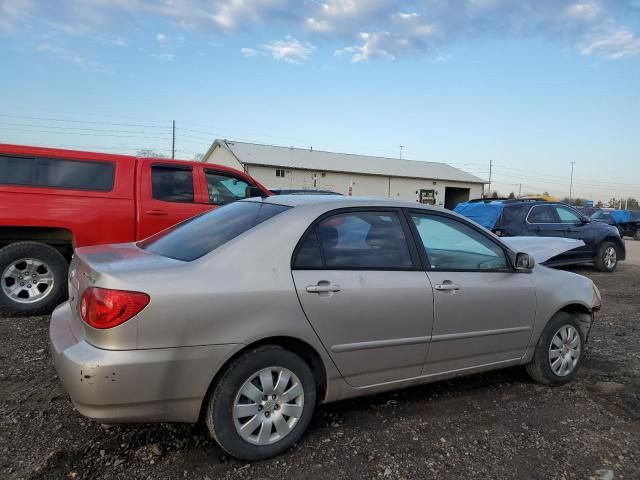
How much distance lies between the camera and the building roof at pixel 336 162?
41.7m

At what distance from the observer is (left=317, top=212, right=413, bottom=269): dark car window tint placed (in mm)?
3270

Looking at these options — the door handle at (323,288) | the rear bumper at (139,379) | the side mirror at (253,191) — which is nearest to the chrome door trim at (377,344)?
the door handle at (323,288)

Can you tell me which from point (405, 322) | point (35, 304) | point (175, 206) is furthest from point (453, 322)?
point (35, 304)

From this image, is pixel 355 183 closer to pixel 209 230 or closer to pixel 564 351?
pixel 564 351

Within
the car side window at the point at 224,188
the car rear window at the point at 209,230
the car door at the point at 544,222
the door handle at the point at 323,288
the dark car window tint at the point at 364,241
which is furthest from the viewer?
the car door at the point at 544,222

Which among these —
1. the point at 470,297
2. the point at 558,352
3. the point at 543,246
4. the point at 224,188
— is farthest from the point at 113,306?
the point at 543,246

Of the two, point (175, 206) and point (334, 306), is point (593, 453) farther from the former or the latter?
point (175, 206)

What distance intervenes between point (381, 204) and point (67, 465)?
2.49 m

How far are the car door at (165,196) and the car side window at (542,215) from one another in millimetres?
7563

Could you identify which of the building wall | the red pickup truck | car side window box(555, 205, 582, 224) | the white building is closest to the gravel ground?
the red pickup truck

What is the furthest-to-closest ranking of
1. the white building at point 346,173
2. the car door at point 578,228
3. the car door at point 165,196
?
the white building at point 346,173 < the car door at point 578,228 < the car door at point 165,196

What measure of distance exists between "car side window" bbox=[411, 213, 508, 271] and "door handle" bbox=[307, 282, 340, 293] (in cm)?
86

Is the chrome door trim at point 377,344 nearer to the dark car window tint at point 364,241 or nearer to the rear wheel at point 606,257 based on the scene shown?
the dark car window tint at point 364,241

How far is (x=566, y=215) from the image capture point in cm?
1151
